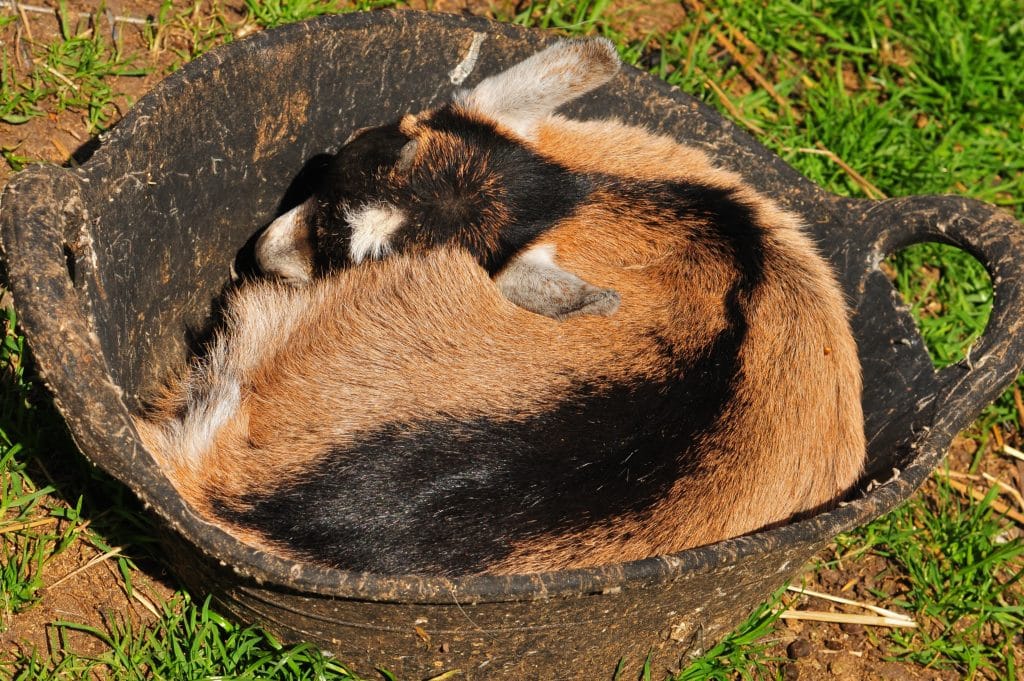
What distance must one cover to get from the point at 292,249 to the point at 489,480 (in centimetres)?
128

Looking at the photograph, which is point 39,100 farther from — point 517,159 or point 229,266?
point 517,159

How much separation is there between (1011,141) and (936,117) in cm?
35

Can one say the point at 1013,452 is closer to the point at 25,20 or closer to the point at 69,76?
the point at 69,76

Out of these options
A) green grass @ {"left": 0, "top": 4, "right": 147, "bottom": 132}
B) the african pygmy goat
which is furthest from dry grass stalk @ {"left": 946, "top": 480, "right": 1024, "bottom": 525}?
green grass @ {"left": 0, "top": 4, "right": 147, "bottom": 132}

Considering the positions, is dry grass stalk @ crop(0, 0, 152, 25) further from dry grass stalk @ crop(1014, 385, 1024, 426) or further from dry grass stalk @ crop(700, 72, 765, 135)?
dry grass stalk @ crop(1014, 385, 1024, 426)

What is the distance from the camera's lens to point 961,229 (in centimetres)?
371

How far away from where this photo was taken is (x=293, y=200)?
432cm

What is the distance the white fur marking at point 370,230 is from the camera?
12.2ft

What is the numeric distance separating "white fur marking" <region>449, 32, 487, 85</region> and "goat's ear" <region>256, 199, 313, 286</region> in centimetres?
85

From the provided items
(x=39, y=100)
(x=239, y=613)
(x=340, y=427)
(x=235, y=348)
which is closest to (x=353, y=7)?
(x=39, y=100)

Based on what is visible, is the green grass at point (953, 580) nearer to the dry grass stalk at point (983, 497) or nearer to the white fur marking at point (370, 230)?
the dry grass stalk at point (983, 497)

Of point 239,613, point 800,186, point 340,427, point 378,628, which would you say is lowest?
point 239,613

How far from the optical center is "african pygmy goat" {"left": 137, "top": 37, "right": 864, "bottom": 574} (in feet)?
9.78

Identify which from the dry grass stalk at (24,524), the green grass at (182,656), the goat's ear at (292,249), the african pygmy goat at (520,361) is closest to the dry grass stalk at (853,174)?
the african pygmy goat at (520,361)
